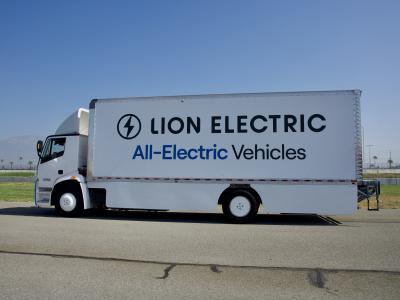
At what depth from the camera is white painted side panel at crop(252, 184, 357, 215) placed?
34.3ft

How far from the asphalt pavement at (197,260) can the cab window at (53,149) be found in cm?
257

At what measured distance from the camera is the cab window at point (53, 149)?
1262 centimetres

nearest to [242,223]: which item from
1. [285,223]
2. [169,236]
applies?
[285,223]

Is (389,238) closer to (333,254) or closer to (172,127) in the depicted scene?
(333,254)

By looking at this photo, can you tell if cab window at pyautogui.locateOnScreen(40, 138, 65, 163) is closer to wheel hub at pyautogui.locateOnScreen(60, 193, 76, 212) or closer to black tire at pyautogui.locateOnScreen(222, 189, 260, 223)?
wheel hub at pyautogui.locateOnScreen(60, 193, 76, 212)

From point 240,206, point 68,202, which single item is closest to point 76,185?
point 68,202

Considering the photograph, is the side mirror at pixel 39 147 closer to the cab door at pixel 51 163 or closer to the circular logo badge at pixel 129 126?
the cab door at pixel 51 163

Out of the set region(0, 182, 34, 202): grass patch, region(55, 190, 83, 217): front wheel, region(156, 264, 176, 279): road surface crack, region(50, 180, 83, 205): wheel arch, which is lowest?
region(156, 264, 176, 279): road surface crack

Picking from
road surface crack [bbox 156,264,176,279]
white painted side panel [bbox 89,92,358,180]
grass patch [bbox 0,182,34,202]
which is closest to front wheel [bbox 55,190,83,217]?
white painted side panel [bbox 89,92,358,180]

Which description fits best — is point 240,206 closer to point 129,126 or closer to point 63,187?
point 129,126

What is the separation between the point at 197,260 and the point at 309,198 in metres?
5.37

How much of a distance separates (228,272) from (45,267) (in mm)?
2904

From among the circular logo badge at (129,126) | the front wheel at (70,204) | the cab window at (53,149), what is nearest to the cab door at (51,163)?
the cab window at (53,149)

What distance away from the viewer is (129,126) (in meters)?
12.0
